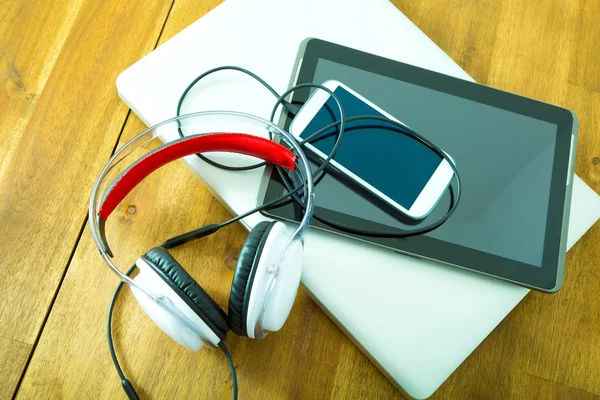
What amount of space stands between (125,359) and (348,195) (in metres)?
0.28

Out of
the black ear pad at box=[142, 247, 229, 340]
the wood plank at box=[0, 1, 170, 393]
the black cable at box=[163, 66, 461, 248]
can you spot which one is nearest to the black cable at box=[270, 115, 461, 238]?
the black cable at box=[163, 66, 461, 248]

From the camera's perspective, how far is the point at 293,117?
1.68 feet

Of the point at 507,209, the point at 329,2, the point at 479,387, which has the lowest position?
the point at 479,387

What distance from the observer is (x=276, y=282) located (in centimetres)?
41

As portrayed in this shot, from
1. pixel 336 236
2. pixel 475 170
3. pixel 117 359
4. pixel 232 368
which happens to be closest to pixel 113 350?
pixel 117 359

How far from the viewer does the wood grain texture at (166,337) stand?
1.61 ft

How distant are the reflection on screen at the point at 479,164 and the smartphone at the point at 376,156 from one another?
0.01 meters

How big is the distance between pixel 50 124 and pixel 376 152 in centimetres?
37

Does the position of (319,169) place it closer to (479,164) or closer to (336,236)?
(336,236)

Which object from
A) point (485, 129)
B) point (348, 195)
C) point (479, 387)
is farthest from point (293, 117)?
point (479, 387)

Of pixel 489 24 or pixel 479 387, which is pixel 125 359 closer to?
pixel 479 387

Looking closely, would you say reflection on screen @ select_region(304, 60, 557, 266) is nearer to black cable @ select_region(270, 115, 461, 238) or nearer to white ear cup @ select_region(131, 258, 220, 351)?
black cable @ select_region(270, 115, 461, 238)

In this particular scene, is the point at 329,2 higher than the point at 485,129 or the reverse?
higher

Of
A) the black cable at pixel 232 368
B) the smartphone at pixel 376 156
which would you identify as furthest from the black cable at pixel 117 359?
the smartphone at pixel 376 156
